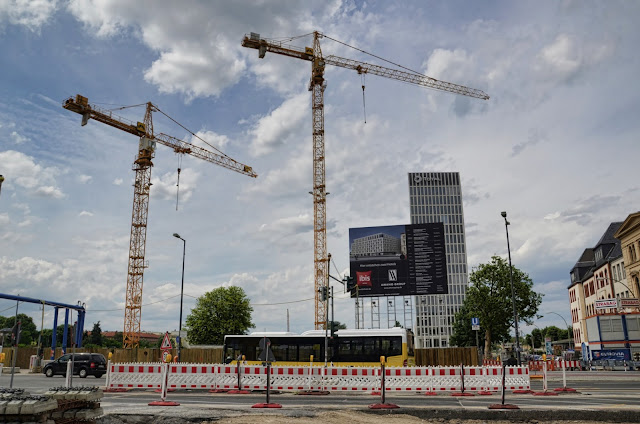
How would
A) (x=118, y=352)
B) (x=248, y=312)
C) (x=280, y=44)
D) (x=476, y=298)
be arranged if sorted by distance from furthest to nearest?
(x=280, y=44), (x=248, y=312), (x=476, y=298), (x=118, y=352)

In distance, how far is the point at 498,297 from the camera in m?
49.7

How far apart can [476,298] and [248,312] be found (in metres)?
30.9

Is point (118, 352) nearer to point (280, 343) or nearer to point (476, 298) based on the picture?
point (280, 343)

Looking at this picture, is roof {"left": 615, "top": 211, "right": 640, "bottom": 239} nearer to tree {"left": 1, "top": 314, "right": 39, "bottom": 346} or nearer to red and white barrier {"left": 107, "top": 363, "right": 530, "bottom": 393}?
red and white barrier {"left": 107, "top": 363, "right": 530, "bottom": 393}

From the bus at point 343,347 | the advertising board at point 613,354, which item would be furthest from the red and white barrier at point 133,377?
the advertising board at point 613,354

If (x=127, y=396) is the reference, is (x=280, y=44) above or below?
above

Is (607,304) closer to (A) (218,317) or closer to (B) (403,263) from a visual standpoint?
(B) (403,263)

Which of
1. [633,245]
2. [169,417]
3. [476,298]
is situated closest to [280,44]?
[476,298]

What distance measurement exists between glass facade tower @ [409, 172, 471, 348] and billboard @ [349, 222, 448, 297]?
72.7m

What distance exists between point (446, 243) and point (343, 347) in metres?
101

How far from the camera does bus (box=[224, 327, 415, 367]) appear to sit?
29.2 meters

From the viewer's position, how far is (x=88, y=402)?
30.9 ft

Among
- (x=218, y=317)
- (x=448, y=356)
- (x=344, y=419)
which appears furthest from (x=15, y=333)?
(x=218, y=317)

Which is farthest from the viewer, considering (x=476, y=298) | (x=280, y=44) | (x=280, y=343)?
(x=280, y=44)
